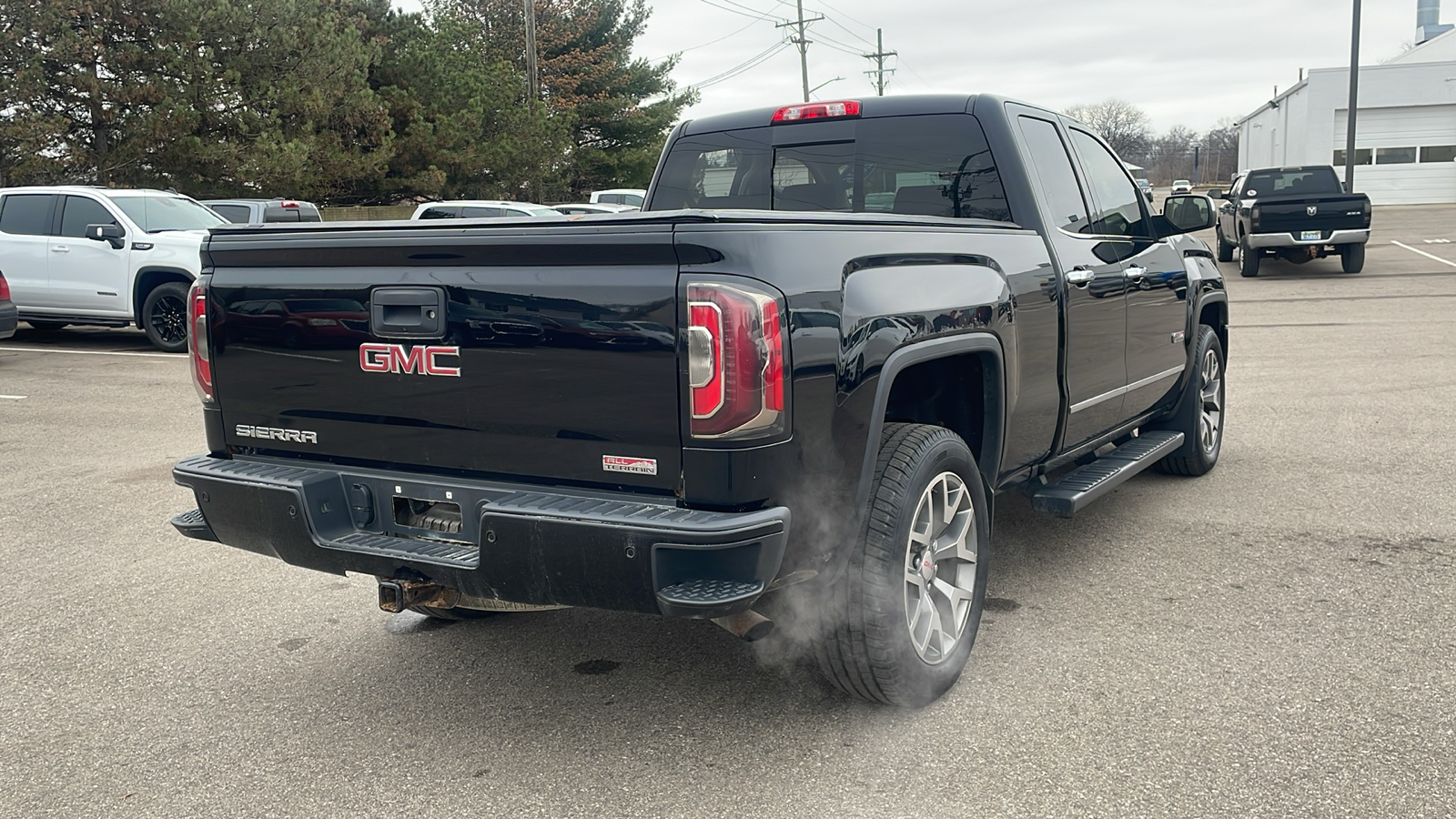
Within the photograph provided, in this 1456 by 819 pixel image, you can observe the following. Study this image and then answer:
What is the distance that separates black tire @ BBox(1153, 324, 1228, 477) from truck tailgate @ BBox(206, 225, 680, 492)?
13.2 ft

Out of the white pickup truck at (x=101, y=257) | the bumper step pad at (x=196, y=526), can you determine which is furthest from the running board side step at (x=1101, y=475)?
the white pickup truck at (x=101, y=257)

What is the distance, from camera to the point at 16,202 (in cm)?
1370

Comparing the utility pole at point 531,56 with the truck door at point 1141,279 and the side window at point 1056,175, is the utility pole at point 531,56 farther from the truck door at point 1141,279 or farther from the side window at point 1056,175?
the side window at point 1056,175

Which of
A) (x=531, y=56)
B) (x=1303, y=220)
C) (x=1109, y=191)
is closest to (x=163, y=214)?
(x=1109, y=191)

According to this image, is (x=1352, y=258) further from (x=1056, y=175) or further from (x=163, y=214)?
(x=163, y=214)

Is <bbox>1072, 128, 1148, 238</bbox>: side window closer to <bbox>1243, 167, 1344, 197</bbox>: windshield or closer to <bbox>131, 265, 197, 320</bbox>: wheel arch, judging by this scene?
<bbox>131, 265, 197, 320</bbox>: wheel arch

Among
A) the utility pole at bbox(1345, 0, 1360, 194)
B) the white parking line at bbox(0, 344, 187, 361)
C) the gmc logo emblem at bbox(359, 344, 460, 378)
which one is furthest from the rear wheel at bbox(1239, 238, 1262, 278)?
the gmc logo emblem at bbox(359, 344, 460, 378)

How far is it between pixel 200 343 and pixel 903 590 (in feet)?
7.45

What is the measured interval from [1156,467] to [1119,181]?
1.80 m

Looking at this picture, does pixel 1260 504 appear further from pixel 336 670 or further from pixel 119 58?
pixel 119 58

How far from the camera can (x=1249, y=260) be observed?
787 inches

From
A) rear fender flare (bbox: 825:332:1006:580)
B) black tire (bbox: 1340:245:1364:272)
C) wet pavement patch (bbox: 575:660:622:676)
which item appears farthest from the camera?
black tire (bbox: 1340:245:1364:272)

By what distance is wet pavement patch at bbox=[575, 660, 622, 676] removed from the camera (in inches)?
155

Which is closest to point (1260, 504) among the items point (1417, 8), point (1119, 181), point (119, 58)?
point (1119, 181)
